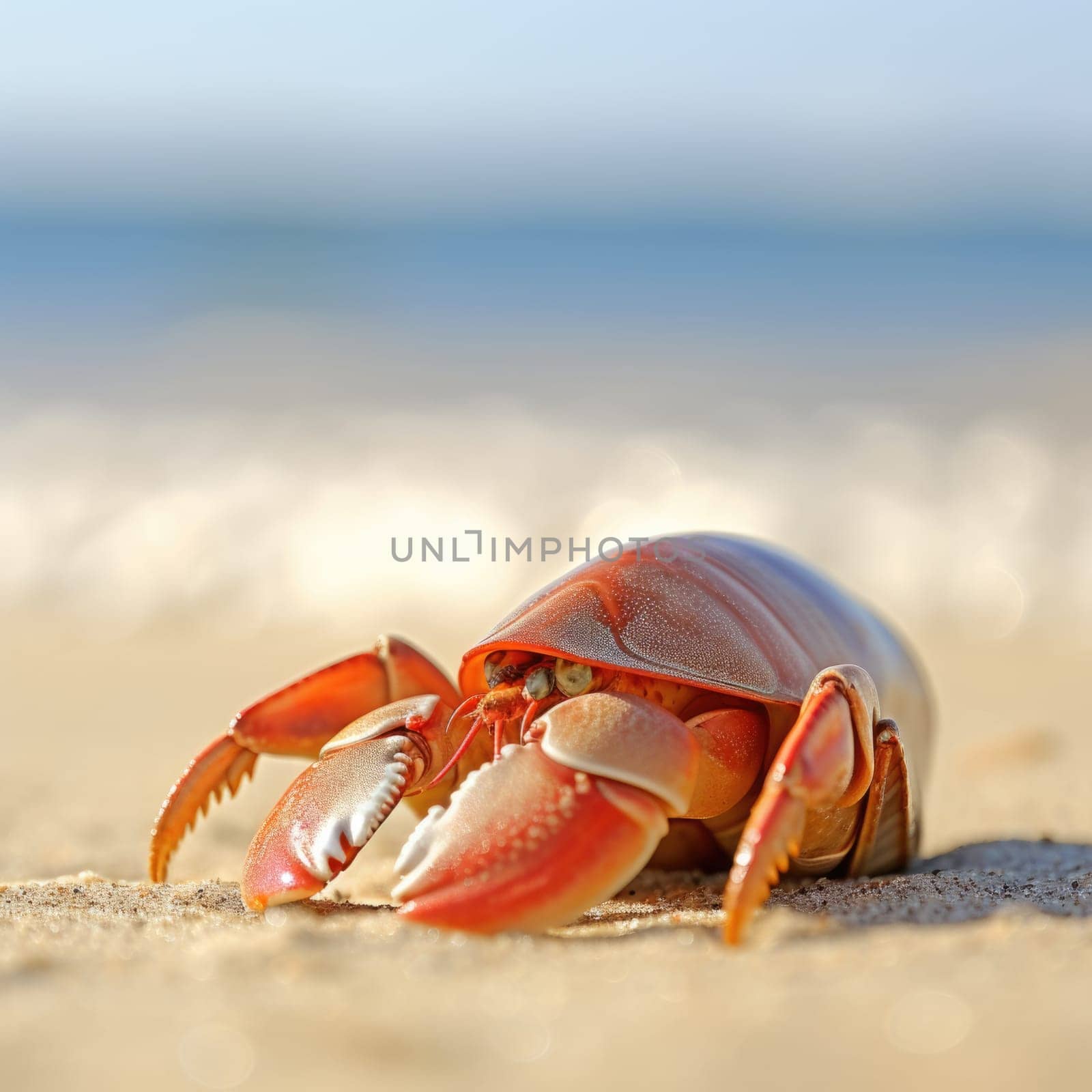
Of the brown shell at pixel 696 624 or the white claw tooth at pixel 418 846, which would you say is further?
the brown shell at pixel 696 624

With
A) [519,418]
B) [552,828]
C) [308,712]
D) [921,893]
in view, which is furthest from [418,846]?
[519,418]

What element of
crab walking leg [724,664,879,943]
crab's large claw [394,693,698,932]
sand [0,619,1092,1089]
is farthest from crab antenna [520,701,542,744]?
crab walking leg [724,664,879,943]

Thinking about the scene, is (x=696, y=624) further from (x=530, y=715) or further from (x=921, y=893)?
(x=921, y=893)

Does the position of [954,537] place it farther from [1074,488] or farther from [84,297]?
[84,297]

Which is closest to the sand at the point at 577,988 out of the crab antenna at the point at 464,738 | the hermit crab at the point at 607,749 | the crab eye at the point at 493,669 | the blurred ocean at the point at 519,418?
the hermit crab at the point at 607,749

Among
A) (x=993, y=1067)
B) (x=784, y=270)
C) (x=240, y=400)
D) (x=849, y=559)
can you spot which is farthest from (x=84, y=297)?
(x=993, y=1067)

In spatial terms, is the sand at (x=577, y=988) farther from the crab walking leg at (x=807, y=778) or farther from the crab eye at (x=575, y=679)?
the crab eye at (x=575, y=679)
